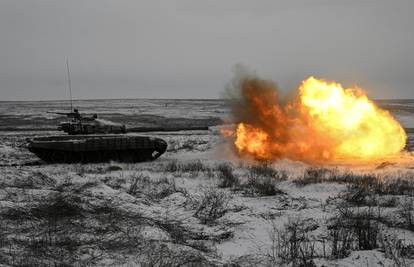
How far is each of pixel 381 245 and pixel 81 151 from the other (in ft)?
52.4

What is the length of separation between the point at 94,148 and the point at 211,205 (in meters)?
11.2

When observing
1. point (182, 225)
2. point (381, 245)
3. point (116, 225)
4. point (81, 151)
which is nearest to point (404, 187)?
point (381, 245)

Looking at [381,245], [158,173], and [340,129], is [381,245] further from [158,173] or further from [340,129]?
[340,129]

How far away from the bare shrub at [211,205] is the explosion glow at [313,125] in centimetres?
1022

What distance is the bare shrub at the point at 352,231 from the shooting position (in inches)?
334

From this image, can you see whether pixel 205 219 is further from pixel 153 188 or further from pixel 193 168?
pixel 193 168

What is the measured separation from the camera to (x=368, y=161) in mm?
22625

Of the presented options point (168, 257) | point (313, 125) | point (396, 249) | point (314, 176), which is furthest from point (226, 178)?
point (313, 125)

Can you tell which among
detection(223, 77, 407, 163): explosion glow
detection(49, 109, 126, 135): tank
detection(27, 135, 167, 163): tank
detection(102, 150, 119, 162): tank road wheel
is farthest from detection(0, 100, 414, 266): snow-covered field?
detection(49, 109, 126, 135): tank

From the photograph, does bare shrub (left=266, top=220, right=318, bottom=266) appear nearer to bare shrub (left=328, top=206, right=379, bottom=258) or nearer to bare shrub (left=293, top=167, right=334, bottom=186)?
bare shrub (left=328, top=206, right=379, bottom=258)

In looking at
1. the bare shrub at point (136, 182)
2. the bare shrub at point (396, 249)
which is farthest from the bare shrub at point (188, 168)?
the bare shrub at point (396, 249)

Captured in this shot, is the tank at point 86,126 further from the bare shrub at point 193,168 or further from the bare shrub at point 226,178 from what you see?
the bare shrub at point 226,178

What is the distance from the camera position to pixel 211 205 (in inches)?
472

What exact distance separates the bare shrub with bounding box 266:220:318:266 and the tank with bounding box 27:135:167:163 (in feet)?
43.1
